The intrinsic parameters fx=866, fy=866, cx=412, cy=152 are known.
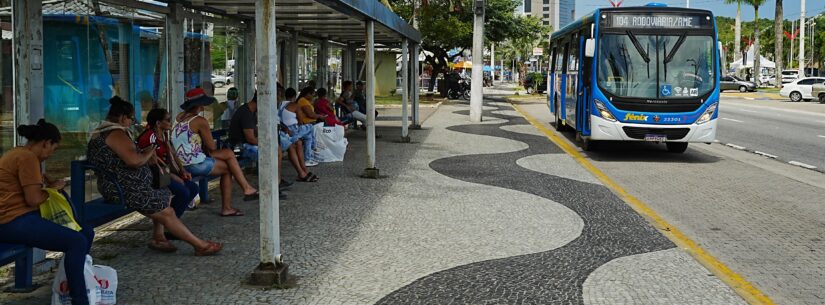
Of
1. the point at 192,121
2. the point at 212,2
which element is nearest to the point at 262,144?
the point at 192,121

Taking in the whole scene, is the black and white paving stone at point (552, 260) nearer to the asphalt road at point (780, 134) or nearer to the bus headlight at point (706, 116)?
the bus headlight at point (706, 116)

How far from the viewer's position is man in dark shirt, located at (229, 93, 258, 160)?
34.1 feet

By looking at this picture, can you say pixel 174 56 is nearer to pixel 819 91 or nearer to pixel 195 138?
pixel 195 138

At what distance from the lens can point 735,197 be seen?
35.7 feet

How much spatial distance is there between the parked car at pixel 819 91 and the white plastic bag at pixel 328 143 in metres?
35.3

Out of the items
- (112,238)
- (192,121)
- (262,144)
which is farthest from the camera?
(192,121)

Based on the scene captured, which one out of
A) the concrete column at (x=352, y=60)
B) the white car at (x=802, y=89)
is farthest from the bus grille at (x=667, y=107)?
the white car at (x=802, y=89)

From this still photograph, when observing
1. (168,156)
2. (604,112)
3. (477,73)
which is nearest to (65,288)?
(168,156)

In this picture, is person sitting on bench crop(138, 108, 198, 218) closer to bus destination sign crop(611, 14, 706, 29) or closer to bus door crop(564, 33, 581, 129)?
bus destination sign crop(611, 14, 706, 29)

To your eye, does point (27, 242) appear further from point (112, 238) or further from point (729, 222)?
point (729, 222)

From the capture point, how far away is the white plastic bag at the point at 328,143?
13836 mm

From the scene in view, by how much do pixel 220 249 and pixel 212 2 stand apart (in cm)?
432

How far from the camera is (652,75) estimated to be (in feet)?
48.3

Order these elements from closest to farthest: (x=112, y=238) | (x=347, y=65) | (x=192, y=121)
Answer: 1. (x=112, y=238)
2. (x=192, y=121)
3. (x=347, y=65)
